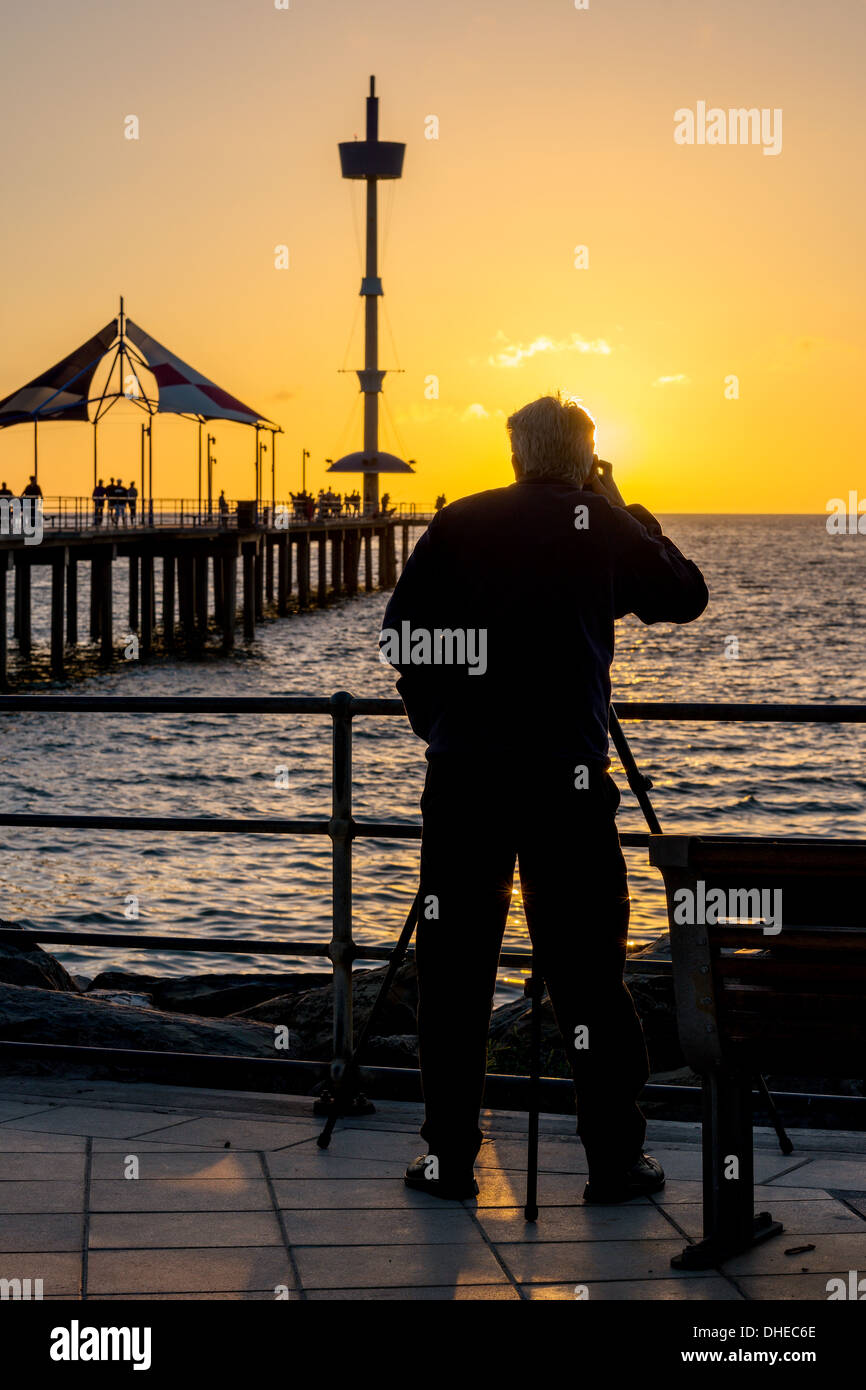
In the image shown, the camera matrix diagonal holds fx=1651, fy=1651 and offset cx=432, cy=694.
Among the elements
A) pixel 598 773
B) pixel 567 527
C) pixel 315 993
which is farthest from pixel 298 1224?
pixel 315 993

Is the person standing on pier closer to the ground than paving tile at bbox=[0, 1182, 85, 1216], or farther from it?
farther from it

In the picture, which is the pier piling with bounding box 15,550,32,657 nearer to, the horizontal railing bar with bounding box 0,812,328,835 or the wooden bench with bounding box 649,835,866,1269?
the horizontal railing bar with bounding box 0,812,328,835

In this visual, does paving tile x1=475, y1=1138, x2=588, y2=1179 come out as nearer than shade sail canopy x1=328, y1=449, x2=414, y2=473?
Yes

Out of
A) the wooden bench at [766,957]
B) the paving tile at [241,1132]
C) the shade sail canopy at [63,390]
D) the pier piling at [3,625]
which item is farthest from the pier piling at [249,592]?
the wooden bench at [766,957]

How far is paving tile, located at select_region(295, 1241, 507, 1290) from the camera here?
10.4 ft

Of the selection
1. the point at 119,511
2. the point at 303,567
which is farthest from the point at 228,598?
the point at 303,567

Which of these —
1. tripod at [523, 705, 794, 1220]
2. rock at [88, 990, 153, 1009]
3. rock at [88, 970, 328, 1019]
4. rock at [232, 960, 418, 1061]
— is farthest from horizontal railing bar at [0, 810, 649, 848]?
rock at [88, 990, 153, 1009]

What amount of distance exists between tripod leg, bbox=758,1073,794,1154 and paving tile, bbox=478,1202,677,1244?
369 mm

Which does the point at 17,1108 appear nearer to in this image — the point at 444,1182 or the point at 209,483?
the point at 444,1182

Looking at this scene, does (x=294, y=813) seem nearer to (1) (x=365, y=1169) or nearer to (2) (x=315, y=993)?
(2) (x=315, y=993)

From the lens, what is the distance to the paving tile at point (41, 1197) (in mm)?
3604

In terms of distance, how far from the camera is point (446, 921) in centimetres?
376

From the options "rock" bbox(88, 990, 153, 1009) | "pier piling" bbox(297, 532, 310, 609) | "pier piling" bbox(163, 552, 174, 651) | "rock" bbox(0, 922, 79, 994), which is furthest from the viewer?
"pier piling" bbox(297, 532, 310, 609)

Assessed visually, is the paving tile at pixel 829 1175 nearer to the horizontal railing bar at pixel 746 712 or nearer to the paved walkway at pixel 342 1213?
the paved walkway at pixel 342 1213
